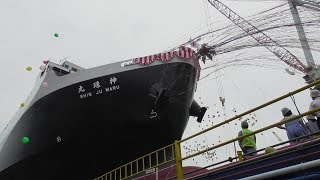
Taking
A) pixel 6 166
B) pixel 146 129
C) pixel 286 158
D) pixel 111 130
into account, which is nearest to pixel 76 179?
pixel 111 130

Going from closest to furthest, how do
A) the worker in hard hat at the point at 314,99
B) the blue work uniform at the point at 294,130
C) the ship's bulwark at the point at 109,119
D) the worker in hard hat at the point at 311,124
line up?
1. the worker in hard hat at the point at 314,99
2. the blue work uniform at the point at 294,130
3. the worker in hard hat at the point at 311,124
4. the ship's bulwark at the point at 109,119

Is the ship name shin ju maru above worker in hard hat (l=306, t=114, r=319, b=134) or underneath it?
above

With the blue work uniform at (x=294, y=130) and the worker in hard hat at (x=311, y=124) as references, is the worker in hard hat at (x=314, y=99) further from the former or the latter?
the worker in hard hat at (x=311, y=124)

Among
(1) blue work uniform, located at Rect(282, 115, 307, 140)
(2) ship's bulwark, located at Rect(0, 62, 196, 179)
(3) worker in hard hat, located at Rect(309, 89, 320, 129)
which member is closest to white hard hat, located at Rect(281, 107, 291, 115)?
(1) blue work uniform, located at Rect(282, 115, 307, 140)

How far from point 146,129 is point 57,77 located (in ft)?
17.0

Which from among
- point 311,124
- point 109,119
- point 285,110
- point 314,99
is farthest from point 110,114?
point 314,99

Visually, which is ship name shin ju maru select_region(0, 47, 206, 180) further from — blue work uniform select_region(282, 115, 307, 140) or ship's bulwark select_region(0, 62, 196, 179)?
blue work uniform select_region(282, 115, 307, 140)

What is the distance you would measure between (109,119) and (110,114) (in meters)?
0.22

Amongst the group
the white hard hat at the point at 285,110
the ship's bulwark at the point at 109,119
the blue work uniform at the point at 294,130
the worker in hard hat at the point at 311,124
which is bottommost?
the blue work uniform at the point at 294,130

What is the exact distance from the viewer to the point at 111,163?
14.5 metres

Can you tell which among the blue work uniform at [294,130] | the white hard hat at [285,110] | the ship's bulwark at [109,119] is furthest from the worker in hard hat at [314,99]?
the ship's bulwark at [109,119]

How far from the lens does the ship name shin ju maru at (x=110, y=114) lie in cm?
1414

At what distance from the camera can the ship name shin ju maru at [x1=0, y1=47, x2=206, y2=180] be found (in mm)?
14141

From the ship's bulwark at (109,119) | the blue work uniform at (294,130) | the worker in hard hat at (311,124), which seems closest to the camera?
the blue work uniform at (294,130)
